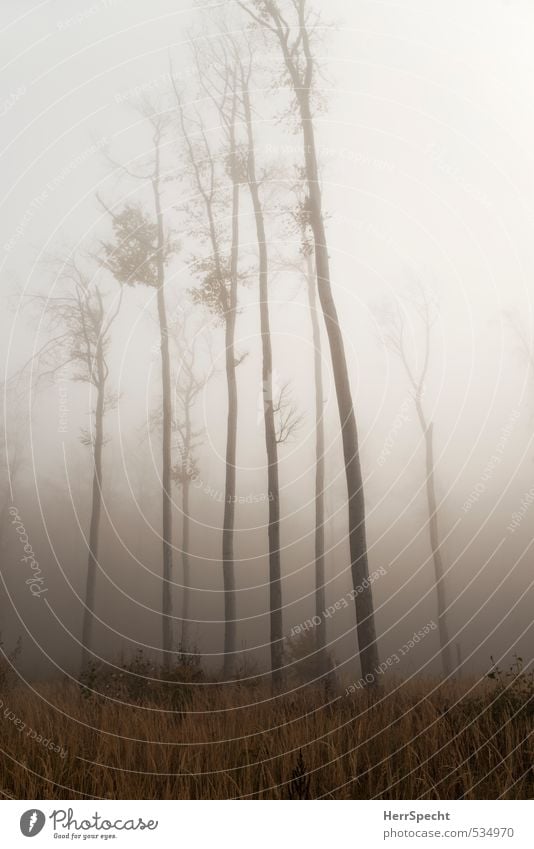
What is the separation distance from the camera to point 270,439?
10.3 meters

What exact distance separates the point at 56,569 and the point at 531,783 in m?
39.9

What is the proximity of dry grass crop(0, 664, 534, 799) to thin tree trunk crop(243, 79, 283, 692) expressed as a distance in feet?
11.2

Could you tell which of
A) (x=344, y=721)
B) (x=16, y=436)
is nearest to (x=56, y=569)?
(x=16, y=436)

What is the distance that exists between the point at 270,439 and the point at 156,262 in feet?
21.3

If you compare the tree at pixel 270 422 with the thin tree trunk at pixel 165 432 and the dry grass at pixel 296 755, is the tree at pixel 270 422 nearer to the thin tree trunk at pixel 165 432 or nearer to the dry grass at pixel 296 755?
the thin tree trunk at pixel 165 432

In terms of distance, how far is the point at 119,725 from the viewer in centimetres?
512

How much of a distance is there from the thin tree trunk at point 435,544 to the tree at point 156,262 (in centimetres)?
804

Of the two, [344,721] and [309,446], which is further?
[309,446]

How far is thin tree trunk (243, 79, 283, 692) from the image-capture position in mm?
9352

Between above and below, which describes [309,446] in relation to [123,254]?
below

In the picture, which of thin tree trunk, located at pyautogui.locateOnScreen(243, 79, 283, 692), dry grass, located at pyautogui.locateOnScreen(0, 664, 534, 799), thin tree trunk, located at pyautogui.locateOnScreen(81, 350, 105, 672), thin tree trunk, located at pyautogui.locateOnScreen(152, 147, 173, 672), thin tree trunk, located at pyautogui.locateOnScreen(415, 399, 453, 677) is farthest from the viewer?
thin tree trunk, located at pyautogui.locateOnScreen(415, 399, 453, 677)

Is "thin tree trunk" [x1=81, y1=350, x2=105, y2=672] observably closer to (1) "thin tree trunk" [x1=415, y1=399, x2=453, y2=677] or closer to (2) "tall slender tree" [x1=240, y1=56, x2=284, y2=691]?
(2) "tall slender tree" [x1=240, y1=56, x2=284, y2=691]
